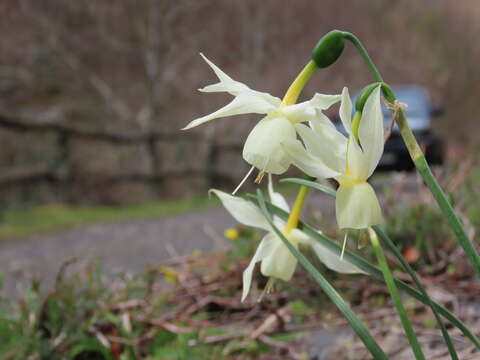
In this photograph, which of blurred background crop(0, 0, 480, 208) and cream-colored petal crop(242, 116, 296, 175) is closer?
cream-colored petal crop(242, 116, 296, 175)

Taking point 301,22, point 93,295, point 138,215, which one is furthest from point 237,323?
point 301,22

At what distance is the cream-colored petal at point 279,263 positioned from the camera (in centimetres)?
66

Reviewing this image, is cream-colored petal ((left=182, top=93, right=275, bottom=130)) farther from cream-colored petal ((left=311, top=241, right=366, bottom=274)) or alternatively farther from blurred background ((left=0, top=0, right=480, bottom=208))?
blurred background ((left=0, top=0, right=480, bottom=208))

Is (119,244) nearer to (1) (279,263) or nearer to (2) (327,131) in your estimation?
(1) (279,263)

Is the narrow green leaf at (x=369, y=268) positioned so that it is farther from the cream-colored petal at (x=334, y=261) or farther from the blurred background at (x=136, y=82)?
the blurred background at (x=136, y=82)

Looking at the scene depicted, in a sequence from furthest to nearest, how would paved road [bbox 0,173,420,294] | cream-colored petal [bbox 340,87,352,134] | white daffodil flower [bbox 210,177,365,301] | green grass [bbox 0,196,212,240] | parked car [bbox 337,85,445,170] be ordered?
parked car [bbox 337,85,445,170] → green grass [bbox 0,196,212,240] → paved road [bbox 0,173,420,294] → white daffodil flower [bbox 210,177,365,301] → cream-colored petal [bbox 340,87,352,134]

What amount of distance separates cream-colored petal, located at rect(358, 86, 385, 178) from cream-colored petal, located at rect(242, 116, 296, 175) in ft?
Result: 0.24

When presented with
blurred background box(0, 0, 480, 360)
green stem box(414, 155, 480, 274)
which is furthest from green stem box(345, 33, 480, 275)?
blurred background box(0, 0, 480, 360)

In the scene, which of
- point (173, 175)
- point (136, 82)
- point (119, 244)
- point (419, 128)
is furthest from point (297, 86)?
point (136, 82)

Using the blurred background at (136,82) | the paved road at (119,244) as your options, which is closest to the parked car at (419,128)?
the paved road at (119,244)

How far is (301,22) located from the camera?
11.5 metres

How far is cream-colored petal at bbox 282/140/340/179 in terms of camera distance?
0.53 meters

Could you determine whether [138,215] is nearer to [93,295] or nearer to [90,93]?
[93,295]

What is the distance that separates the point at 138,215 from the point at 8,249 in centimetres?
189
